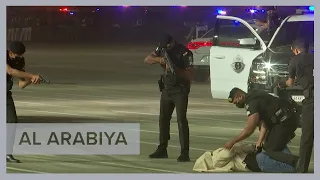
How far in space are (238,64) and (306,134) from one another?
5.80 metres

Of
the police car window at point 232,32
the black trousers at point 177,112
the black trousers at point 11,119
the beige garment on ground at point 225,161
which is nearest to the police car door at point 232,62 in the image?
the police car window at point 232,32

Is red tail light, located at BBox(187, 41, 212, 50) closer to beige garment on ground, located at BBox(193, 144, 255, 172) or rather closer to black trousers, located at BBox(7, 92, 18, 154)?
black trousers, located at BBox(7, 92, 18, 154)

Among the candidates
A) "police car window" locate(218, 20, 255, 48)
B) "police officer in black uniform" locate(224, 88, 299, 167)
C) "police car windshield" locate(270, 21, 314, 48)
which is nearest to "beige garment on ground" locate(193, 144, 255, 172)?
"police officer in black uniform" locate(224, 88, 299, 167)

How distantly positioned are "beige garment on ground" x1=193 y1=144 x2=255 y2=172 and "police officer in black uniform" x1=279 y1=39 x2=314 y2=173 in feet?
2.05

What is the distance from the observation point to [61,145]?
1229 cm

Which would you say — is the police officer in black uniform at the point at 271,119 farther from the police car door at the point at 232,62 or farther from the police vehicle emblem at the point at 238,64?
the police vehicle emblem at the point at 238,64

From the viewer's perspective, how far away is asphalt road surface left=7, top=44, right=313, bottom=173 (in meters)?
10.6

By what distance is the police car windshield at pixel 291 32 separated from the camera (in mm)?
14688

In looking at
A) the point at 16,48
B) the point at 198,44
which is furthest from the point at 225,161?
the point at 198,44

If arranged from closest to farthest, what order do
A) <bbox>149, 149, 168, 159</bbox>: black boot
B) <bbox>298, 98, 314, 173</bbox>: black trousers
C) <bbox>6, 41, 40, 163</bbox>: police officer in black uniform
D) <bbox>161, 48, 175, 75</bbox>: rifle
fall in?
<bbox>298, 98, 314, 173</bbox>: black trousers
<bbox>6, 41, 40, 163</bbox>: police officer in black uniform
<bbox>161, 48, 175, 75</bbox>: rifle
<bbox>149, 149, 168, 159</bbox>: black boot

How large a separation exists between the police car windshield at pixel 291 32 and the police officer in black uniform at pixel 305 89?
493 centimetres

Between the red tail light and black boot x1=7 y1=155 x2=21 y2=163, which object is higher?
the red tail light

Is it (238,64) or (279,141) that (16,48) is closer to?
(279,141)

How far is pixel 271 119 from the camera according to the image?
32.3 feet
